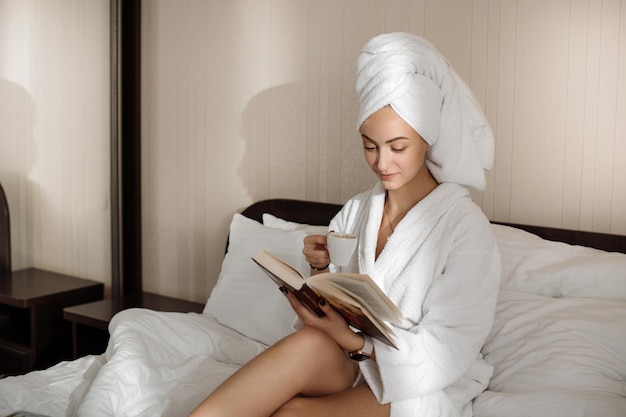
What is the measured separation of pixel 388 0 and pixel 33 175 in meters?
1.61

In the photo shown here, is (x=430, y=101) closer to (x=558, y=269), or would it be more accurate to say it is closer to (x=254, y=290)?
(x=558, y=269)

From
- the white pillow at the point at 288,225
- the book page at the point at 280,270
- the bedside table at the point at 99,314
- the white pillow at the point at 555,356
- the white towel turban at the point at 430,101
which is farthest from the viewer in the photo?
the bedside table at the point at 99,314

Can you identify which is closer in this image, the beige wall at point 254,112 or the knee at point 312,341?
the knee at point 312,341

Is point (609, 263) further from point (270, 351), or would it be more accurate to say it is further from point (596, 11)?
point (270, 351)

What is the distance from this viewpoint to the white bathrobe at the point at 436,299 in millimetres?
1479

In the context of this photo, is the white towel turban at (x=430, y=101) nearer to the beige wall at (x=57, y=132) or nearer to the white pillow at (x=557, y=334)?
the white pillow at (x=557, y=334)

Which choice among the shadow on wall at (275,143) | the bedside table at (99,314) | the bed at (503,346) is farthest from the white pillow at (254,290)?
the bedside table at (99,314)

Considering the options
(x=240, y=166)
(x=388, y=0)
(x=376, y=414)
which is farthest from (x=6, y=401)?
(x=388, y=0)

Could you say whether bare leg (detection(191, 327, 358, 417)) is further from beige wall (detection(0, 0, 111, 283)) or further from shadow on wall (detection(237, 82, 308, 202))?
beige wall (detection(0, 0, 111, 283))

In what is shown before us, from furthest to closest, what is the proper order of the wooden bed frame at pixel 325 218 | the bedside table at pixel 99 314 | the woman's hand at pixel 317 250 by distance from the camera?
the bedside table at pixel 99 314
the wooden bed frame at pixel 325 218
the woman's hand at pixel 317 250

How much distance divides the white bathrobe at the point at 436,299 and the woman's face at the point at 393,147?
0.11 metres

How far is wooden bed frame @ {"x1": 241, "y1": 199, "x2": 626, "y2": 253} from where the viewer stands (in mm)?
1935

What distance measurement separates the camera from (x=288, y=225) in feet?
8.25

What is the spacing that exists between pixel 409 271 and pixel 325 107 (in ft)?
3.72
